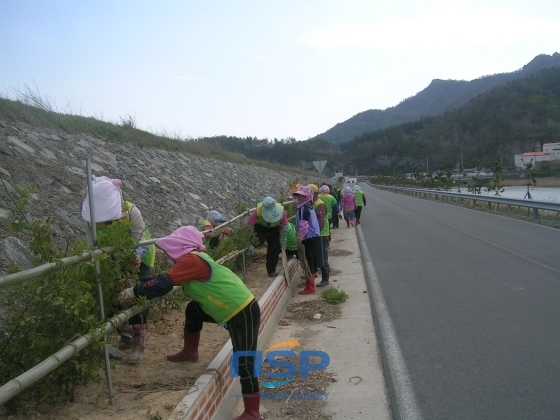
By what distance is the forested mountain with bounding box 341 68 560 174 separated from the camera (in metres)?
103

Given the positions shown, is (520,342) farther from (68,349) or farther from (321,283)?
(68,349)

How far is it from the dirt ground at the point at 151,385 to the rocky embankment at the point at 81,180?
59.0 inches

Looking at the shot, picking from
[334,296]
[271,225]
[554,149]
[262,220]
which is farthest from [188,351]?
[554,149]

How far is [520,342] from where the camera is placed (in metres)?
5.66

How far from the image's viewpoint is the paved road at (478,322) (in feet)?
14.4

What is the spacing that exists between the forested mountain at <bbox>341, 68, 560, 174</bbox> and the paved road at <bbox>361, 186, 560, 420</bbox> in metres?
76.5

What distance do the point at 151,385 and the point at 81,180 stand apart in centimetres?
512

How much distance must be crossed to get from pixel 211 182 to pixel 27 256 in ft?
32.9

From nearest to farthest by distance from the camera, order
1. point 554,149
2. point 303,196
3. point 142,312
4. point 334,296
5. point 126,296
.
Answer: point 126,296, point 142,312, point 334,296, point 303,196, point 554,149

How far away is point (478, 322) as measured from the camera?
6445 millimetres

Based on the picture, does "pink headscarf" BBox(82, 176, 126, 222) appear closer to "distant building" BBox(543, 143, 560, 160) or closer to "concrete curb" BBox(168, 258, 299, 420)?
"concrete curb" BBox(168, 258, 299, 420)

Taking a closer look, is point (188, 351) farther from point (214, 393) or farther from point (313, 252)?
point (313, 252)

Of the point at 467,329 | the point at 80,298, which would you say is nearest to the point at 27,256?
the point at 80,298

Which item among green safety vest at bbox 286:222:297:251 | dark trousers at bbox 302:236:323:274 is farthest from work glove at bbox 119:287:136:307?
green safety vest at bbox 286:222:297:251
